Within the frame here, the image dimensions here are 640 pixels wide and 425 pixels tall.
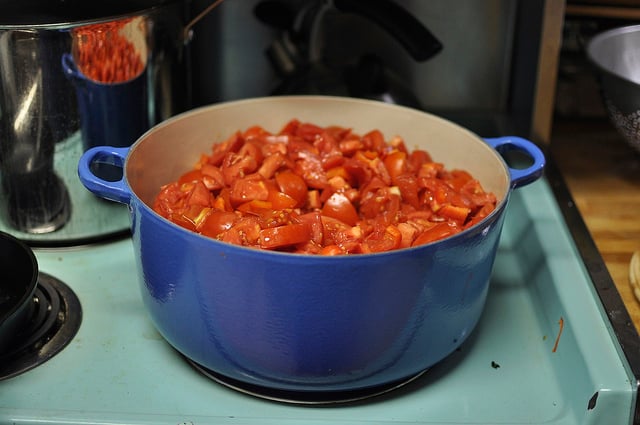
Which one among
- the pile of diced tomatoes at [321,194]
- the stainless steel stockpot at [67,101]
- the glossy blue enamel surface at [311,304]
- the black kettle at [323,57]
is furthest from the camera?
the black kettle at [323,57]

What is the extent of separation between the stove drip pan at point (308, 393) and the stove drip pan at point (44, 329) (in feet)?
0.58

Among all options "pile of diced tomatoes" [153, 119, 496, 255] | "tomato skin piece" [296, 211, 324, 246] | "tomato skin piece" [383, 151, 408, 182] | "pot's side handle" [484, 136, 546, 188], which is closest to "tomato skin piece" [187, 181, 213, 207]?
"pile of diced tomatoes" [153, 119, 496, 255]

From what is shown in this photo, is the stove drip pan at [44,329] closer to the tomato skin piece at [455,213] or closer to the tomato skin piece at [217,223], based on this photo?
the tomato skin piece at [217,223]

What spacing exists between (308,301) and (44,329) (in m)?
0.34

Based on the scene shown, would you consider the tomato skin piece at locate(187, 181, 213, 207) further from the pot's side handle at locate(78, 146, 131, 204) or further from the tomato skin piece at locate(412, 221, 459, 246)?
the tomato skin piece at locate(412, 221, 459, 246)

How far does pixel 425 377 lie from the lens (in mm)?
847

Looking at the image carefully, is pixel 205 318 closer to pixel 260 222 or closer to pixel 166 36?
pixel 260 222

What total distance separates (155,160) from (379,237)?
1.00 ft

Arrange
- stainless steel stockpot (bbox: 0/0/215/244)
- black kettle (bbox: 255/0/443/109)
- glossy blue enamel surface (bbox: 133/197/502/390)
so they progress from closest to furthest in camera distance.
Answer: glossy blue enamel surface (bbox: 133/197/502/390), stainless steel stockpot (bbox: 0/0/215/244), black kettle (bbox: 255/0/443/109)

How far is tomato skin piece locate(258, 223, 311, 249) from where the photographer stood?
0.76 metres

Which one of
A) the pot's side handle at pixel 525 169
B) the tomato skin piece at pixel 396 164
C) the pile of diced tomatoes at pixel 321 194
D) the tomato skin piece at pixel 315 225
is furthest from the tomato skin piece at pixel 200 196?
the pot's side handle at pixel 525 169

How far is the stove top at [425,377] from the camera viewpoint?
0.77m

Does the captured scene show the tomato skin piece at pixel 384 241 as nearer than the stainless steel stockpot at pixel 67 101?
Yes

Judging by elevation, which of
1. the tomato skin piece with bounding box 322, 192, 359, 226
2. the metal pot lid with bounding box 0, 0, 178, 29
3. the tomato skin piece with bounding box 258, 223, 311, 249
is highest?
the metal pot lid with bounding box 0, 0, 178, 29
